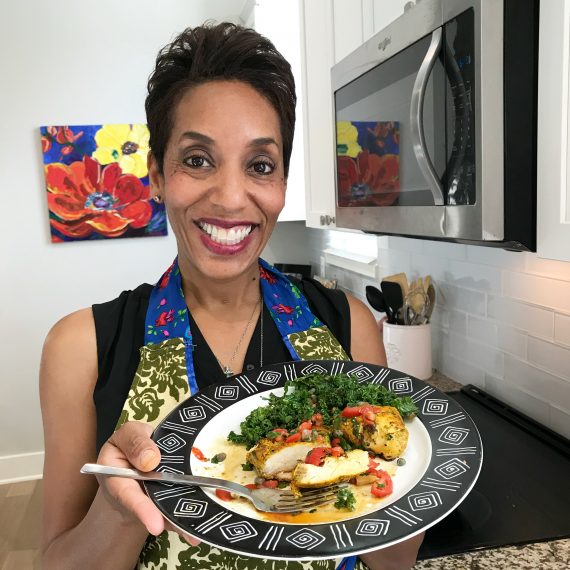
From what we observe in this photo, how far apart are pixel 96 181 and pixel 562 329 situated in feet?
9.50

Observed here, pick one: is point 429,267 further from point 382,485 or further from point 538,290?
point 382,485

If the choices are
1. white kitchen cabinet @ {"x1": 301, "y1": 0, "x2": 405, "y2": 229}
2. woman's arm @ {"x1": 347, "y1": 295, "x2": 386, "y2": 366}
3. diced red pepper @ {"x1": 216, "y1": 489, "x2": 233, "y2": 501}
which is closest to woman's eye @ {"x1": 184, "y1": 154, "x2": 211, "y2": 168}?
woman's arm @ {"x1": 347, "y1": 295, "x2": 386, "y2": 366}

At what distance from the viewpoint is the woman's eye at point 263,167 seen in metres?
1.03

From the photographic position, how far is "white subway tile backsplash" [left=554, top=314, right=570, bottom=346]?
1286 mm

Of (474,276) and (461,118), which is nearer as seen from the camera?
(461,118)

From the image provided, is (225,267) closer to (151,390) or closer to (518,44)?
(151,390)

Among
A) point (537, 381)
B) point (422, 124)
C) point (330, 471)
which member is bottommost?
point (537, 381)

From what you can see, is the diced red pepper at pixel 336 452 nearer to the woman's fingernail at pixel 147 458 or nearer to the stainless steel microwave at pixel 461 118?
the woman's fingernail at pixel 147 458

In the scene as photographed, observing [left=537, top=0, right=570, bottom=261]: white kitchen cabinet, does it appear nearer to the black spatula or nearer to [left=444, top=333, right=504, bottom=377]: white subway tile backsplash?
[left=444, top=333, right=504, bottom=377]: white subway tile backsplash

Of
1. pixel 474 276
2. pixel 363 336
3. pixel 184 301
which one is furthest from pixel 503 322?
pixel 184 301

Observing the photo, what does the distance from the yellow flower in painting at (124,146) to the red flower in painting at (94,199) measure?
1.7 inches

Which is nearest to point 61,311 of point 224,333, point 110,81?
point 110,81

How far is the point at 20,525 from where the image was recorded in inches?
117

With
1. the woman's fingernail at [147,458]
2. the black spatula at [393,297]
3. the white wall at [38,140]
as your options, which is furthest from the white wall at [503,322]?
the white wall at [38,140]
